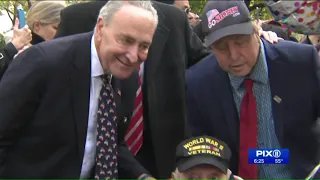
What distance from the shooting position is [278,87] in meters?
3.05

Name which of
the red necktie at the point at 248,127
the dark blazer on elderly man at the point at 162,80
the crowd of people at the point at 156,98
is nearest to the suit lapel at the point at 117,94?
the crowd of people at the point at 156,98

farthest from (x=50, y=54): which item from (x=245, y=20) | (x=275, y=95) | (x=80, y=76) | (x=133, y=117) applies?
(x=275, y=95)

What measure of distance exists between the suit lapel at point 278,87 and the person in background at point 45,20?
216cm

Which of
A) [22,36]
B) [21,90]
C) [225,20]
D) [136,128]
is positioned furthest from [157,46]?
[22,36]

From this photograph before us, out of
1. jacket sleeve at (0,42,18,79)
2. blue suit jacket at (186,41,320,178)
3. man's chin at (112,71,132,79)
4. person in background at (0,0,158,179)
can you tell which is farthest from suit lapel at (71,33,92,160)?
jacket sleeve at (0,42,18,79)

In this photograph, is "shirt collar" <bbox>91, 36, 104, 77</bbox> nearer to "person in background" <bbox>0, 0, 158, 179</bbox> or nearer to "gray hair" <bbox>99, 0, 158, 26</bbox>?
"person in background" <bbox>0, 0, 158, 179</bbox>

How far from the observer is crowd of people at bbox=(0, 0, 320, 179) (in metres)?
2.71

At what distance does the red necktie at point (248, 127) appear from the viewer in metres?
3.05

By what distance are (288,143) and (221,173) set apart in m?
0.41

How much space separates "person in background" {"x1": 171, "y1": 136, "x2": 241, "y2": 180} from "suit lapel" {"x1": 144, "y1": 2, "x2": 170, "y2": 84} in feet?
1.87

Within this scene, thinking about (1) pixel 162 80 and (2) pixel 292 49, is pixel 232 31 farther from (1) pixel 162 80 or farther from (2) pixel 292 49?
(1) pixel 162 80

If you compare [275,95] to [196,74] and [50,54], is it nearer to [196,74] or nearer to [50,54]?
[196,74]

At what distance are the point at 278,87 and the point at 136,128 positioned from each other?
2.91 feet

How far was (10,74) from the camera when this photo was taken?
8.87 feet
